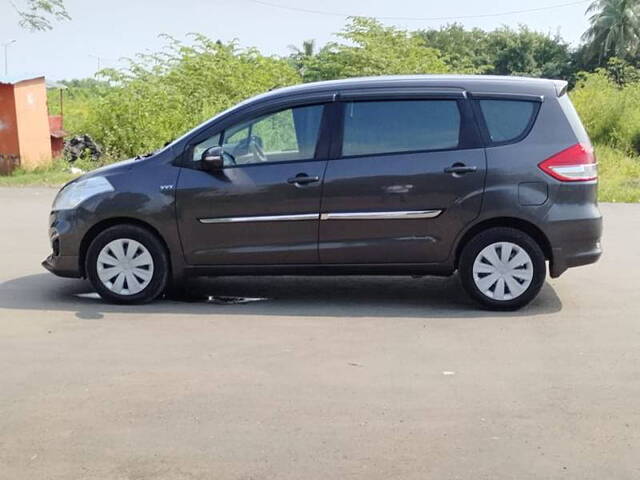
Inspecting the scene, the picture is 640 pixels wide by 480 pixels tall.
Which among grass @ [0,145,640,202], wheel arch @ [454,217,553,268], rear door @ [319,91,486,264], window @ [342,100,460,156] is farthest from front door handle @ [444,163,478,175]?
grass @ [0,145,640,202]

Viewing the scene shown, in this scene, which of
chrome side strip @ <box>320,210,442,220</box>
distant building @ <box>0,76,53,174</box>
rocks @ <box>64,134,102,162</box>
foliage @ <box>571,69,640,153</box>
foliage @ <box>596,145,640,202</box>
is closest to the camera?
chrome side strip @ <box>320,210,442,220</box>

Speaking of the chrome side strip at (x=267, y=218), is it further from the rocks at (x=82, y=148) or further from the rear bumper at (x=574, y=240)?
the rocks at (x=82, y=148)

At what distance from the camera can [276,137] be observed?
24.5ft

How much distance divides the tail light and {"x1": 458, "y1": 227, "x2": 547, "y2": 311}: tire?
1.80 feet

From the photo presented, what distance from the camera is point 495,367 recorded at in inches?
224

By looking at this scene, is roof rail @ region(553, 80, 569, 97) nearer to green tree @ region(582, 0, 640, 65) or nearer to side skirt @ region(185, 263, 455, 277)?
side skirt @ region(185, 263, 455, 277)

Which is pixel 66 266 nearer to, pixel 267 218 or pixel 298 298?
pixel 267 218

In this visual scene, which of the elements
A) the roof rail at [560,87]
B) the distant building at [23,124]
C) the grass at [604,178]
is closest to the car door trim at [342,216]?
the roof rail at [560,87]

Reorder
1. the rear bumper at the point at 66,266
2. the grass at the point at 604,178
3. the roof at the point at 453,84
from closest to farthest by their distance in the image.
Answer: the roof at the point at 453,84 → the rear bumper at the point at 66,266 → the grass at the point at 604,178

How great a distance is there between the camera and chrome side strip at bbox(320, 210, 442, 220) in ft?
23.4

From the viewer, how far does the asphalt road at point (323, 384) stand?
425 centimetres

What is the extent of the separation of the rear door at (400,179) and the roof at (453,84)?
0.11 meters

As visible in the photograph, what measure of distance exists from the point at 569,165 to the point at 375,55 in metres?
22.3

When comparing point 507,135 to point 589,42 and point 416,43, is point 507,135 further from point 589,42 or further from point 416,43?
point 589,42
